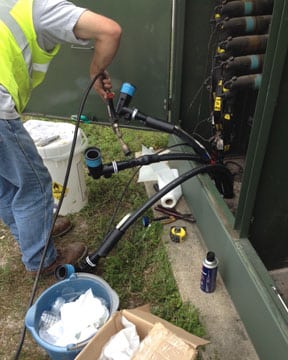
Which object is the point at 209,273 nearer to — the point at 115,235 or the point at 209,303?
the point at 209,303

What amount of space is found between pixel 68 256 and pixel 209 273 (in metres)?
0.72

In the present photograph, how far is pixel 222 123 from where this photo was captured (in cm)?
206

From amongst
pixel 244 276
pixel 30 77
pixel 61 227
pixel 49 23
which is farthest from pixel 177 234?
pixel 49 23

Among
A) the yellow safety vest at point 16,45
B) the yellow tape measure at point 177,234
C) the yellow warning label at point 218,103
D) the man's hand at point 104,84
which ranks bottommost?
the yellow tape measure at point 177,234

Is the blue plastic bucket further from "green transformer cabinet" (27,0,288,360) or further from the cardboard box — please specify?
"green transformer cabinet" (27,0,288,360)

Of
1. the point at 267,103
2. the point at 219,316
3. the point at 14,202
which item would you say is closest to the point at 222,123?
the point at 267,103

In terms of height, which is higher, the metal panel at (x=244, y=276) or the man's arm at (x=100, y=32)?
the man's arm at (x=100, y=32)

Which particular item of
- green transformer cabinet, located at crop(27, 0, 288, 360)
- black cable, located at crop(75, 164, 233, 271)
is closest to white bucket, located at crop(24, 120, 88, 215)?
black cable, located at crop(75, 164, 233, 271)

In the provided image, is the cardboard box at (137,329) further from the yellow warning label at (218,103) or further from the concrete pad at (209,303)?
the yellow warning label at (218,103)

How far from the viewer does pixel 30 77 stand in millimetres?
1583

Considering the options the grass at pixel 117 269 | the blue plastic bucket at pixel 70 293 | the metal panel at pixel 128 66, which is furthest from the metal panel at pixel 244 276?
the metal panel at pixel 128 66

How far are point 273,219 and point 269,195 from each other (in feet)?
0.49

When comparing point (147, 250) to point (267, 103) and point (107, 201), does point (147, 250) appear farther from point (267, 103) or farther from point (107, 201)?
point (267, 103)

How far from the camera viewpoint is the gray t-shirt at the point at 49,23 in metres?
1.38
